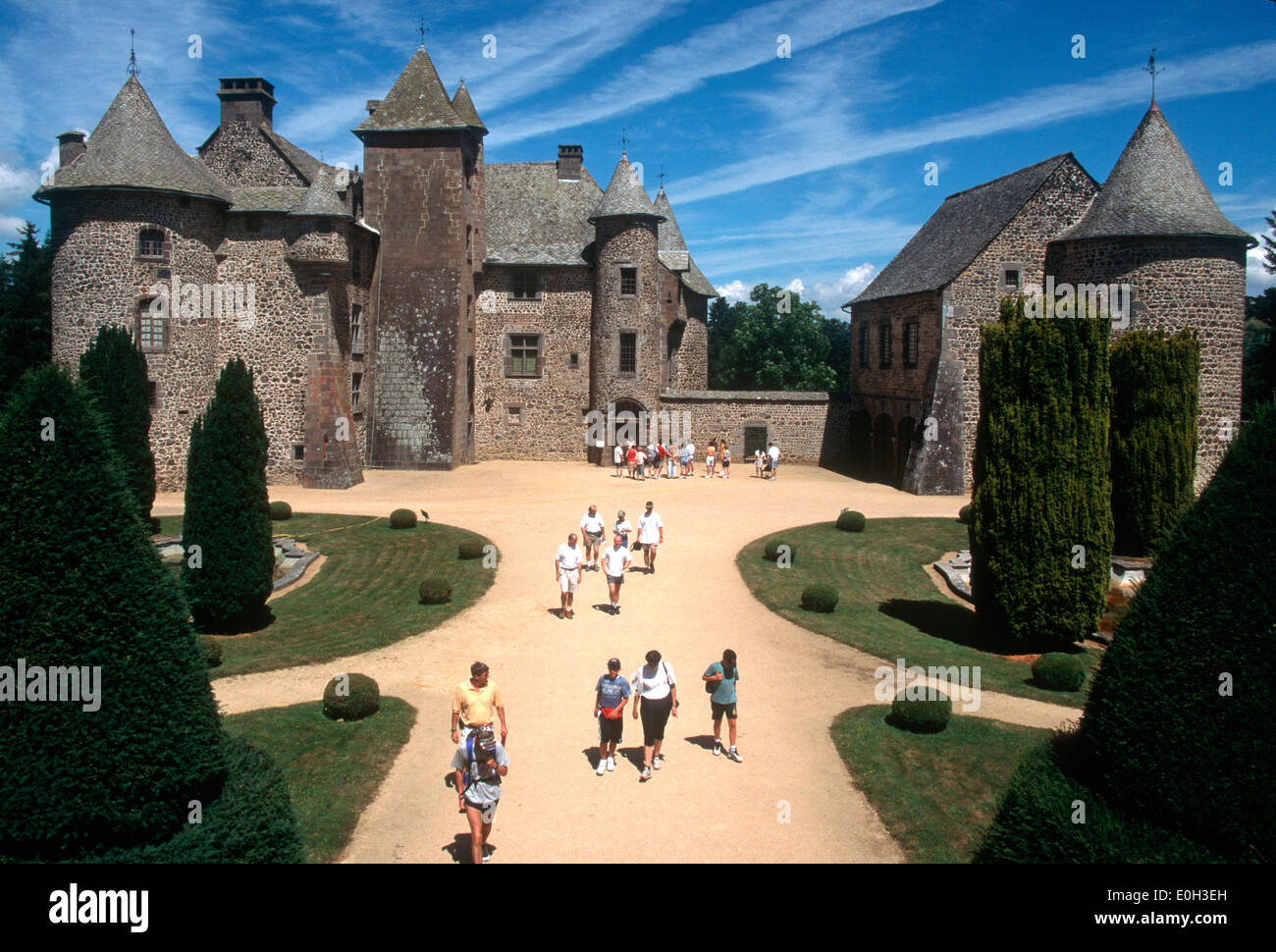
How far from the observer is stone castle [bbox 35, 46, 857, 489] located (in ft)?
104

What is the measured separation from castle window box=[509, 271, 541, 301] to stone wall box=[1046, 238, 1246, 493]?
24.1 m

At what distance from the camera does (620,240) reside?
41156 mm

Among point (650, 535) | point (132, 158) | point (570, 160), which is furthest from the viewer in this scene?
point (570, 160)

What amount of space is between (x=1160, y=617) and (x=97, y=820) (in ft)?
28.5

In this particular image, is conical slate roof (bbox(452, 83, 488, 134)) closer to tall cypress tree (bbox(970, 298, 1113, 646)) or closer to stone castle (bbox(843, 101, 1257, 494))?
stone castle (bbox(843, 101, 1257, 494))

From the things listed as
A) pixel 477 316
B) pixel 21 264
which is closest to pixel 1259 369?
pixel 477 316

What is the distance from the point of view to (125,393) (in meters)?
25.0

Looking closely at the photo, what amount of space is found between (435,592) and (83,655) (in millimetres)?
13175

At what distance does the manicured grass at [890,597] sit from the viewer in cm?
1725

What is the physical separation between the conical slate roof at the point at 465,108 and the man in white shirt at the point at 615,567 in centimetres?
2665

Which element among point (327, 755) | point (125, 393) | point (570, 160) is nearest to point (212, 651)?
point (327, 755)

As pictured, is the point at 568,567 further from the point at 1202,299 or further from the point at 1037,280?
the point at 1202,299

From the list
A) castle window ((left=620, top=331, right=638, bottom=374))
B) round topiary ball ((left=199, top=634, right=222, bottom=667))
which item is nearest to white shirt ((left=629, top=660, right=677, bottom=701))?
round topiary ball ((left=199, top=634, right=222, bottom=667))

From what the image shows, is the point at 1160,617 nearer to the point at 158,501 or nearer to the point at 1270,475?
the point at 1270,475
